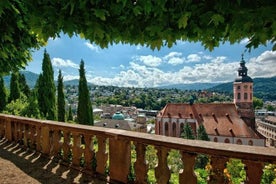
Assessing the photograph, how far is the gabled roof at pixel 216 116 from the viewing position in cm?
5825

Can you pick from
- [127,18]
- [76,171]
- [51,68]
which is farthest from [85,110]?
[127,18]

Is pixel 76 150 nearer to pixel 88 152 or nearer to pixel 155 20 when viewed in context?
pixel 88 152

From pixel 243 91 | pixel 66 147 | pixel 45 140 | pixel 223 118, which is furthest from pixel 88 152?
pixel 243 91

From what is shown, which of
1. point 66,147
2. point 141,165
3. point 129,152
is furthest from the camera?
point 66,147

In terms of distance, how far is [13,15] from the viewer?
15.1 feet

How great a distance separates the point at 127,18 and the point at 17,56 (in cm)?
477

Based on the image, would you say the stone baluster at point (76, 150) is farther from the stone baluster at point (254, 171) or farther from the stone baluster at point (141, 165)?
the stone baluster at point (254, 171)

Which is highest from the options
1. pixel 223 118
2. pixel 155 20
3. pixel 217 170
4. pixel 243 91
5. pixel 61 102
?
pixel 243 91

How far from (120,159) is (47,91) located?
1955 centimetres

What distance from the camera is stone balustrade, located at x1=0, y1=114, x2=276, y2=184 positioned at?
2880mm

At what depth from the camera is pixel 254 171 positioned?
279 centimetres

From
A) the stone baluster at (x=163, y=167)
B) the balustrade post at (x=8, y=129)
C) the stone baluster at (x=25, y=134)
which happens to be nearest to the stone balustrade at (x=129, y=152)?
the stone baluster at (x=163, y=167)

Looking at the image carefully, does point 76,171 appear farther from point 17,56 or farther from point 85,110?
point 85,110

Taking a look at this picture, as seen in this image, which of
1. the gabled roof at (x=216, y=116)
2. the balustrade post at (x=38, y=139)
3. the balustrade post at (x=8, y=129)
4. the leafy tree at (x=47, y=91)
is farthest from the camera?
the gabled roof at (x=216, y=116)
